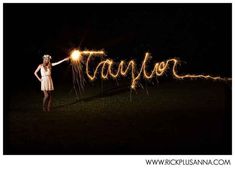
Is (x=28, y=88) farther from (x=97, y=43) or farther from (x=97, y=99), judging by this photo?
(x=97, y=43)

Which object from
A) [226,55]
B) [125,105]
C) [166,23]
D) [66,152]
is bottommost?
[66,152]

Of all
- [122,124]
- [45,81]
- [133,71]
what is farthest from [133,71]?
[122,124]

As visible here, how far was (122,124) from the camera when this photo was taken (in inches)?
333

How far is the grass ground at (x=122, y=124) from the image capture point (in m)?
6.84

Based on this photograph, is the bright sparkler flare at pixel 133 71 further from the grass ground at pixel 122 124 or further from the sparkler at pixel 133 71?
the grass ground at pixel 122 124

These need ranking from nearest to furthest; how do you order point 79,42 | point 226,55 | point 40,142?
point 40,142, point 79,42, point 226,55

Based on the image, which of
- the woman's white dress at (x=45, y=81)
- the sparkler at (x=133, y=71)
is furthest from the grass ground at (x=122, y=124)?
the sparkler at (x=133, y=71)

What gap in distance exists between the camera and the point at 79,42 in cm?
2020

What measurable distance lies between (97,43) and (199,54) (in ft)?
20.2

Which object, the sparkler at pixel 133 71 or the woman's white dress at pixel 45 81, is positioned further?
the sparkler at pixel 133 71

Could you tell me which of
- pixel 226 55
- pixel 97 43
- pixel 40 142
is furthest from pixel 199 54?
pixel 40 142

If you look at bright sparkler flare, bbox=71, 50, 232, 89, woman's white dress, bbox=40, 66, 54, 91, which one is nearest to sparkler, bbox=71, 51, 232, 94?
bright sparkler flare, bbox=71, 50, 232, 89

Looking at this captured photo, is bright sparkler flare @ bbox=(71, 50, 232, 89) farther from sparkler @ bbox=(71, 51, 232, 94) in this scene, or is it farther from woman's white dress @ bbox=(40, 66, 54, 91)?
woman's white dress @ bbox=(40, 66, 54, 91)

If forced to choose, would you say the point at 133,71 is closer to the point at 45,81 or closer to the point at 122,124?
the point at 45,81
